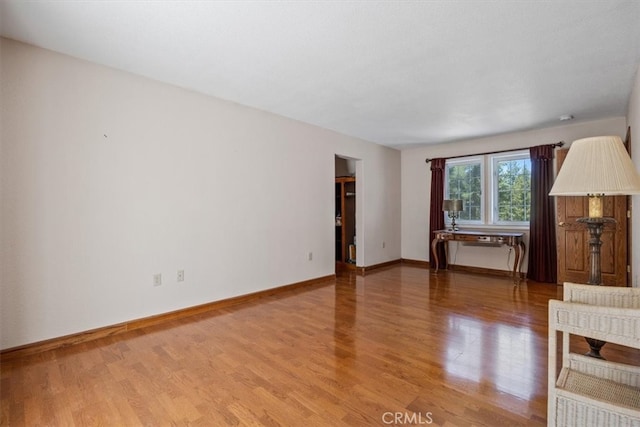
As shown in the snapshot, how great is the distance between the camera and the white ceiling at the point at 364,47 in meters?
2.01

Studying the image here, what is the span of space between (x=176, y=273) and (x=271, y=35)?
8.04 feet

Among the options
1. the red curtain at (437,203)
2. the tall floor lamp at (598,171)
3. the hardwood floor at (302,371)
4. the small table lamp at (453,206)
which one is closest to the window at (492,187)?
the red curtain at (437,203)

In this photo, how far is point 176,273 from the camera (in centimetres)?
325

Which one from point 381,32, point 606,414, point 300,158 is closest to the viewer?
point 606,414

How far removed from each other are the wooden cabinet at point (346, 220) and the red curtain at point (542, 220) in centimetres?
288

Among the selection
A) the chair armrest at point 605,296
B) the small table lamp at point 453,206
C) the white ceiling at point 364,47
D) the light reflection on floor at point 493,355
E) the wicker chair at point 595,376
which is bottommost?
the light reflection on floor at point 493,355

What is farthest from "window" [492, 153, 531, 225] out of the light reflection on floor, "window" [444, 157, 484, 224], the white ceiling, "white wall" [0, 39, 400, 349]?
"white wall" [0, 39, 400, 349]

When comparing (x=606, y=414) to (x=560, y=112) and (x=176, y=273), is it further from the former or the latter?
(x=560, y=112)

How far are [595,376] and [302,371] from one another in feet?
5.24

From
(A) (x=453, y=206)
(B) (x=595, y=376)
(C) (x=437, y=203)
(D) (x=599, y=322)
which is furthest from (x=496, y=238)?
(D) (x=599, y=322)

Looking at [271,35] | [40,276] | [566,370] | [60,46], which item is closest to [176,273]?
[40,276]

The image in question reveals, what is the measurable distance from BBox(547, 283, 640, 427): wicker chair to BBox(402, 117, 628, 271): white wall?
417 centimetres

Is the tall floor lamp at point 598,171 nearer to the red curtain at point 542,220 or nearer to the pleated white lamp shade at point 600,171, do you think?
the pleated white lamp shade at point 600,171

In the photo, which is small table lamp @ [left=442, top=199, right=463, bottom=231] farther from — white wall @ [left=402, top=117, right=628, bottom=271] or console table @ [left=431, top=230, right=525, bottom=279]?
white wall @ [left=402, top=117, right=628, bottom=271]
